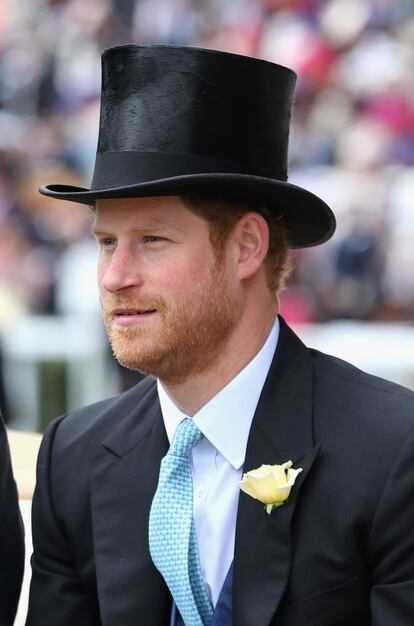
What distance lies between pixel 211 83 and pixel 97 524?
1007 millimetres

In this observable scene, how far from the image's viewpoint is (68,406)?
718cm

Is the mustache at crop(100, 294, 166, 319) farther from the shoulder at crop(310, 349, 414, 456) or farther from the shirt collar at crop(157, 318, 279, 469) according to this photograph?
the shoulder at crop(310, 349, 414, 456)

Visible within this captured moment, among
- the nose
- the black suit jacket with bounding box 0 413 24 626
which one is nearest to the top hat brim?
the nose

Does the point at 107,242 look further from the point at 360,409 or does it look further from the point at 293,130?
the point at 293,130

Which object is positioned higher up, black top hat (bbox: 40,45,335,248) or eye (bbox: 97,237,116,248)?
black top hat (bbox: 40,45,335,248)

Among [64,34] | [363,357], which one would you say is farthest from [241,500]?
[64,34]

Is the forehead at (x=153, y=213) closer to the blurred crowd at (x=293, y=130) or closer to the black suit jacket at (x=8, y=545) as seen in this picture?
the black suit jacket at (x=8, y=545)

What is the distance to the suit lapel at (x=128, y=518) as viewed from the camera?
263cm

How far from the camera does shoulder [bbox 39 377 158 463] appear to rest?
112 inches

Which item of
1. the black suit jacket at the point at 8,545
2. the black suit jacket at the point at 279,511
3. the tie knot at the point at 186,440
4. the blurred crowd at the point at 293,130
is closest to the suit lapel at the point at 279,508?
the black suit jacket at the point at 279,511

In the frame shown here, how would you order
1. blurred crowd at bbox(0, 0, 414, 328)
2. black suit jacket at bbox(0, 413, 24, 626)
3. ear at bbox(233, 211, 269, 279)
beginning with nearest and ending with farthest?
ear at bbox(233, 211, 269, 279) → black suit jacket at bbox(0, 413, 24, 626) → blurred crowd at bbox(0, 0, 414, 328)

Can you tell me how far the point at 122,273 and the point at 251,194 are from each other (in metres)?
0.34

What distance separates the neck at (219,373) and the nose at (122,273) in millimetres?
259

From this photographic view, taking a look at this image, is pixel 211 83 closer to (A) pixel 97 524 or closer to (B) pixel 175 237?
(B) pixel 175 237
